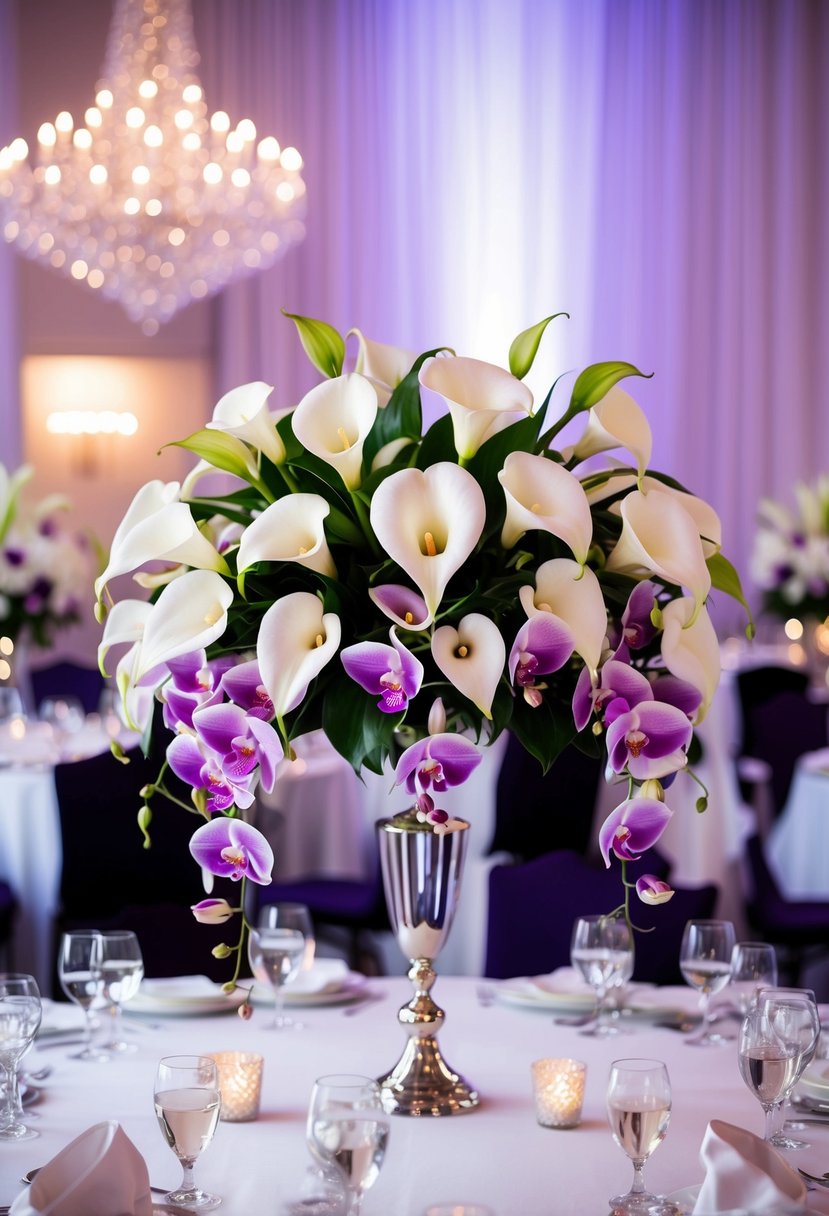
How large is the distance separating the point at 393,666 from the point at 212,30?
7.75m

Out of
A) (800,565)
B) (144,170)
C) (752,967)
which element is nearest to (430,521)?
(752,967)

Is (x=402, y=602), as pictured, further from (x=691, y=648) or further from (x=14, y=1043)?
(x=14, y=1043)

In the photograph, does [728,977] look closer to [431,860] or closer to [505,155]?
[431,860]

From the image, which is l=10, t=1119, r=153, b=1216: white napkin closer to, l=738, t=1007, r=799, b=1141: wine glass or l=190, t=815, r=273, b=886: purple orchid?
l=190, t=815, r=273, b=886: purple orchid

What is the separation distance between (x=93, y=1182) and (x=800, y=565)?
6057 mm

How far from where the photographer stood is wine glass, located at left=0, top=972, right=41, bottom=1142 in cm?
155

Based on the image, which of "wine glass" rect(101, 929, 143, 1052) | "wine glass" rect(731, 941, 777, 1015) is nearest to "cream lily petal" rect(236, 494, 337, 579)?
"wine glass" rect(101, 929, 143, 1052)

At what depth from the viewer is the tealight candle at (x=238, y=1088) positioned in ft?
5.15

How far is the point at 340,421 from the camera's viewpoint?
1541 mm

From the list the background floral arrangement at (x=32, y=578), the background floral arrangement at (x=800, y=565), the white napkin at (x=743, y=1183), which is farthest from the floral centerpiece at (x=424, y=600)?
the background floral arrangement at (x=800, y=565)

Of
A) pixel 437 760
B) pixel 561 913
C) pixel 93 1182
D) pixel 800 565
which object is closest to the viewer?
pixel 93 1182

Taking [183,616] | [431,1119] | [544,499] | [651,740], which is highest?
[544,499]

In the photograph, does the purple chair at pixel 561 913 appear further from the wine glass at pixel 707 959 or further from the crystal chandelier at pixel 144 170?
the crystal chandelier at pixel 144 170

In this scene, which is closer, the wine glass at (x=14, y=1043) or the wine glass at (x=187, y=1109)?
the wine glass at (x=187, y=1109)
